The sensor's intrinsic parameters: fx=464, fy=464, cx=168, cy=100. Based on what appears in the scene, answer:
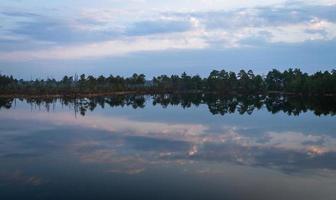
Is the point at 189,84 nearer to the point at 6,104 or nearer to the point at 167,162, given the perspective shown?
the point at 6,104

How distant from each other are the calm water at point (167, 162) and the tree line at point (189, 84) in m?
34.7

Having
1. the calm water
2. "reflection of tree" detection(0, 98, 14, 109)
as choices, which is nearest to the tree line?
"reflection of tree" detection(0, 98, 14, 109)

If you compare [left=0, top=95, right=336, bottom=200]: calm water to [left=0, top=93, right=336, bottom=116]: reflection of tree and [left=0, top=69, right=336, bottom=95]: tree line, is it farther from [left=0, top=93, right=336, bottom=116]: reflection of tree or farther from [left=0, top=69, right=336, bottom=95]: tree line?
[left=0, top=69, right=336, bottom=95]: tree line

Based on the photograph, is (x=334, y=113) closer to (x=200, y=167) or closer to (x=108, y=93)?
(x=200, y=167)

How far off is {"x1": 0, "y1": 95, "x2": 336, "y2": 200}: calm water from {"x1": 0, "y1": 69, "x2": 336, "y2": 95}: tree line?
3472cm

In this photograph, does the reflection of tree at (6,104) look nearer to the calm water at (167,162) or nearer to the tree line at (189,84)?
the tree line at (189,84)

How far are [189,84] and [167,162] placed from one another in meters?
67.6

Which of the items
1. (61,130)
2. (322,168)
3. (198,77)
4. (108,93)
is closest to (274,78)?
(198,77)

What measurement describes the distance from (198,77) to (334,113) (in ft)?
165

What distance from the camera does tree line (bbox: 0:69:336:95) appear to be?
188 feet

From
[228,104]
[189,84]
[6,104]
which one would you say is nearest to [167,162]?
[228,104]

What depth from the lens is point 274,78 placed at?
72.4 metres

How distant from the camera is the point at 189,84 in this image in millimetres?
80500

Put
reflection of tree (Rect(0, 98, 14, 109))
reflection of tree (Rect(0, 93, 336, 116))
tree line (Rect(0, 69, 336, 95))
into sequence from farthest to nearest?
tree line (Rect(0, 69, 336, 95)), reflection of tree (Rect(0, 98, 14, 109)), reflection of tree (Rect(0, 93, 336, 116))
